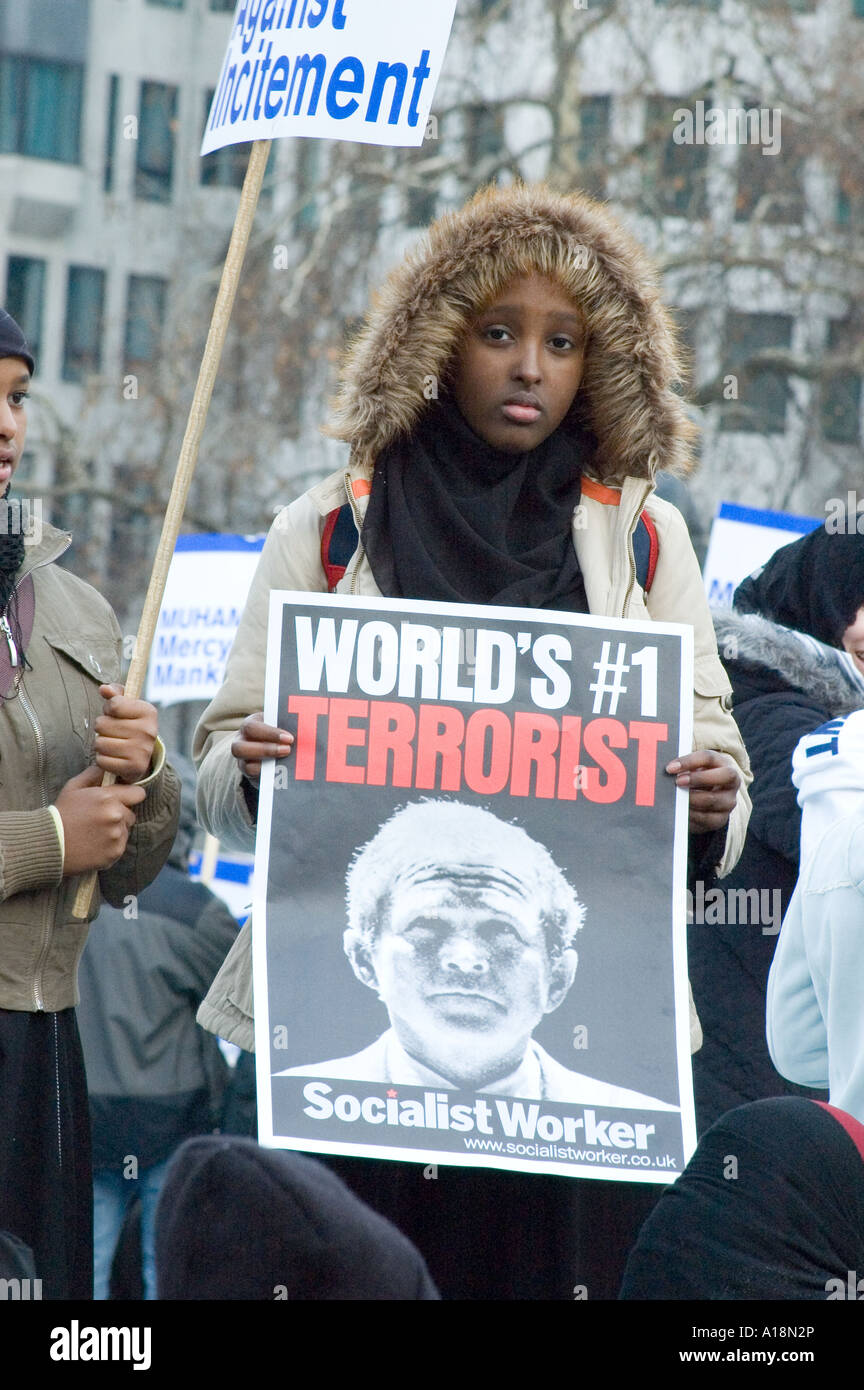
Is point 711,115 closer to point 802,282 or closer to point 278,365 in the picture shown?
point 802,282

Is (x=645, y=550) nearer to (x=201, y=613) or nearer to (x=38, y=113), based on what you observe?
(x=201, y=613)

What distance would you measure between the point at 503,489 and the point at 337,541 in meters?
0.26

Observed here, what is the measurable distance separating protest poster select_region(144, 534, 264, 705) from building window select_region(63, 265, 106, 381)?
15.2 metres

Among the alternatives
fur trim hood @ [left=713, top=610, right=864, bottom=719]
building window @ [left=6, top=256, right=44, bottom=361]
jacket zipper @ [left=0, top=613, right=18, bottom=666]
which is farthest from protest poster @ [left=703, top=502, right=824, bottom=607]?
building window @ [left=6, top=256, right=44, bottom=361]

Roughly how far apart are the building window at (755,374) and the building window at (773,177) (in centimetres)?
99

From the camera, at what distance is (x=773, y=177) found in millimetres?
17609

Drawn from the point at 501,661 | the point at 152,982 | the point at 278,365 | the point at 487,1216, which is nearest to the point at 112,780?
the point at 501,661

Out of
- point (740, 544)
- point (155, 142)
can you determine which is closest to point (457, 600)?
point (740, 544)

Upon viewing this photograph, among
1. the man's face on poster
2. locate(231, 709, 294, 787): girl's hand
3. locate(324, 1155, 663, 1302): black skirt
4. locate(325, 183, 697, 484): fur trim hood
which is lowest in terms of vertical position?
locate(324, 1155, 663, 1302): black skirt

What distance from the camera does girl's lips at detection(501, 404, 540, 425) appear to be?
2.83 metres

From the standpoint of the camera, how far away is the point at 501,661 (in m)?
2.69

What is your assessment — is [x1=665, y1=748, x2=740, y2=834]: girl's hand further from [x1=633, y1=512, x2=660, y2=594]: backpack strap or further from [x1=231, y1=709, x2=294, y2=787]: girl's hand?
[x1=231, y1=709, x2=294, y2=787]: girl's hand

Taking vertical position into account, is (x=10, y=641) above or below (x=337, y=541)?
below

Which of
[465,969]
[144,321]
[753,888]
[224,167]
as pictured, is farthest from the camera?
[224,167]
